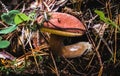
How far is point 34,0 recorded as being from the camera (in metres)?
2.28

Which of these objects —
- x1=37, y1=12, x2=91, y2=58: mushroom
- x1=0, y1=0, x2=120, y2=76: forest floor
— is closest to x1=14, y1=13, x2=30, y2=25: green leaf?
x1=0, y1=0, x2=120, y2=76: forest floor

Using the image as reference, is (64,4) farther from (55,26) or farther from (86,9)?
(55,26)

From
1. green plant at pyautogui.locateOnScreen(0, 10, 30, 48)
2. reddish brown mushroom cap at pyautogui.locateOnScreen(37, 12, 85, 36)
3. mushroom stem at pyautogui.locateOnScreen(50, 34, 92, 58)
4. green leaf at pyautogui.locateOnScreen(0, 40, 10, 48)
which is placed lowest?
mushroom stem at pyautogui.locateOnScreen(50, 34, 92, 58)

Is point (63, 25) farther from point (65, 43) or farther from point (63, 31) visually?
point (65, 43)

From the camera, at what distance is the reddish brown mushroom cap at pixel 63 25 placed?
172 cm

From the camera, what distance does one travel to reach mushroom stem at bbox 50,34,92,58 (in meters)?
1.91

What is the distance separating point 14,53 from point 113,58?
777 mm

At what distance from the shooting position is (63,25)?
5.68 ft

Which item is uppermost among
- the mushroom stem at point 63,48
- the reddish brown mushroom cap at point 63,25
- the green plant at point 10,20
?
the green plant at point 10,20

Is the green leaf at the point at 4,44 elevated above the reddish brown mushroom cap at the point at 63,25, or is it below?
below

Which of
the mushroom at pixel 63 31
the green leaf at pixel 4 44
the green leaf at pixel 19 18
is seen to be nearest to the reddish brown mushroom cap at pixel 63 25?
the mushroom at pixel 63 31

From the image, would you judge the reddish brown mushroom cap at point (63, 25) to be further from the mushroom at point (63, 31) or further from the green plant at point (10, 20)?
the green plant at point (10, 20)

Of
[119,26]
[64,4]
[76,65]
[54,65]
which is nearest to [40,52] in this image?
[54,65]

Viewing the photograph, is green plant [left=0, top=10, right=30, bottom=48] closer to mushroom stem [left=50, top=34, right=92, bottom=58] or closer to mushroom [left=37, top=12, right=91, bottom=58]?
mushroom [left=37, top=12, right=91, bottom=58]
